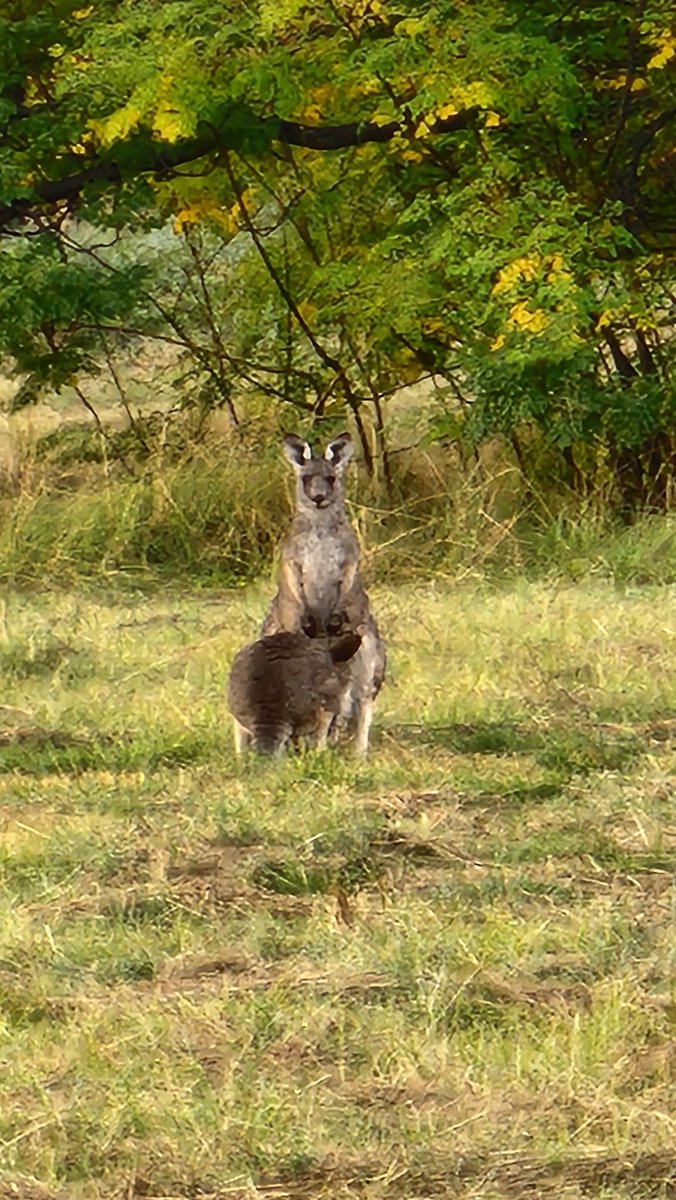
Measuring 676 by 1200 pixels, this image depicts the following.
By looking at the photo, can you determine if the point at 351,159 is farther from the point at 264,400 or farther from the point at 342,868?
the point at 342,868

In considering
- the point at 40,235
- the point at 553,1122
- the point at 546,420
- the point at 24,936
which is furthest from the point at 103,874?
the point at 40,235

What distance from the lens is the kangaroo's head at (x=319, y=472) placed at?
9.44m

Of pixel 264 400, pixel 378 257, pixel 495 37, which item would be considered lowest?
pixel 264 400

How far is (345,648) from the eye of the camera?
845 centimetres

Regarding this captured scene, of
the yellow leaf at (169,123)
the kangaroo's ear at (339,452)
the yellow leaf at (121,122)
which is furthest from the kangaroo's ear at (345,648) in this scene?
the yellow leaf at (121,122)

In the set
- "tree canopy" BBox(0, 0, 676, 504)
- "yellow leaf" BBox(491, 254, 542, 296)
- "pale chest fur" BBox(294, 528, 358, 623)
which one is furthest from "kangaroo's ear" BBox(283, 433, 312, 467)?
"yellow leaf" BBox(491, 254, 542, 296)

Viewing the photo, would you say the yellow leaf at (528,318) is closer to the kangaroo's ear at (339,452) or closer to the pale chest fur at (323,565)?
the kangaroo's ear at (339,452)

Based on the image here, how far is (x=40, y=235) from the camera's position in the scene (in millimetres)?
14922

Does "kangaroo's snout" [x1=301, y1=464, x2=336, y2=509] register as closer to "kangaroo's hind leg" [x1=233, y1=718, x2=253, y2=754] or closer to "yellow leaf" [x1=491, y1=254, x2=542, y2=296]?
"kangaroo's hind leg" [x1=233, y1=718, x2=253, y2=754]

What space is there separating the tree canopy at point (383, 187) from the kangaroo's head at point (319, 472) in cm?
365

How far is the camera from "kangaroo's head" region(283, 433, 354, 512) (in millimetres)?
9438

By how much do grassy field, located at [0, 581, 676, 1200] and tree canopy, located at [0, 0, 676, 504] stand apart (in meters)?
3.94

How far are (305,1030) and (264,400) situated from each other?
37.6ft

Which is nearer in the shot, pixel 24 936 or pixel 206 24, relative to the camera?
pixel 24 936
